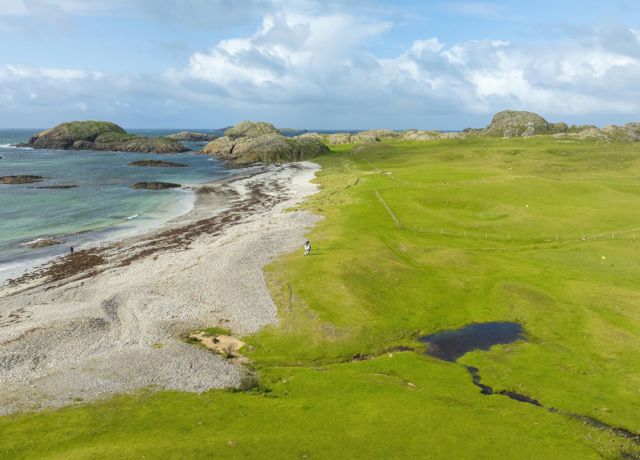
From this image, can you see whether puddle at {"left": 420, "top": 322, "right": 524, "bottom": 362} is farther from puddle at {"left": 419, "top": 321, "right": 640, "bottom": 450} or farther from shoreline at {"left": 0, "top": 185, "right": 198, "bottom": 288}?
shoreline at {"left": 0, "top": 185, "right": 198, "bottom": 288}

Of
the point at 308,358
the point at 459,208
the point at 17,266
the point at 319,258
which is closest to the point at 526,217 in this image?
the point at 459,208

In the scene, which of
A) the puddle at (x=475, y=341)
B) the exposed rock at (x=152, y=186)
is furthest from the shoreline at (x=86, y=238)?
the puddle at (x=475, y=341)

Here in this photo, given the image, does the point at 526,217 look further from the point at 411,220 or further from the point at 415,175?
the point at 415,175

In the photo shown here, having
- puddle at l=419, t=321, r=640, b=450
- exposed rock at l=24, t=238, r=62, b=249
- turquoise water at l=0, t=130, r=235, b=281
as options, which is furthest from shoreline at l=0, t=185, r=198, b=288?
puddle at l=419, t=321, r=640, b=450

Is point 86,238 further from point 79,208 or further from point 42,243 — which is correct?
point 79,208

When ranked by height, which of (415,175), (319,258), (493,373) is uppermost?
(415,175)

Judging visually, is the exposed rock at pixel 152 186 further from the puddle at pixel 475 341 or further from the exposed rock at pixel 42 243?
the puddle at pixel 475 341
